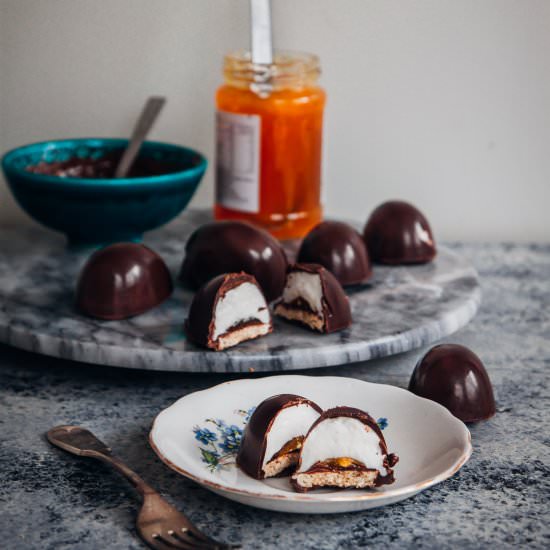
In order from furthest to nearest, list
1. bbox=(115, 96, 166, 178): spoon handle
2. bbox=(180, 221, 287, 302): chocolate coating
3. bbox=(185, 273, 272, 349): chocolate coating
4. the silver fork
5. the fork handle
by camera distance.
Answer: bbox=(115, 96, 166, 178): spoon handle
bbox=(180, 221, 287, 302): chocolate coating
bbox=(185, 273, 272, 349): chocolate coating
the fork handle
the silver fork

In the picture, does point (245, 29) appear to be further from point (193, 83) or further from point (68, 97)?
point (68, 97)

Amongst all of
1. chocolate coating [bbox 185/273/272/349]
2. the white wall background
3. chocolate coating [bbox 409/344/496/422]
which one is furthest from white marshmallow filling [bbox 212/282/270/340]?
the white wall background

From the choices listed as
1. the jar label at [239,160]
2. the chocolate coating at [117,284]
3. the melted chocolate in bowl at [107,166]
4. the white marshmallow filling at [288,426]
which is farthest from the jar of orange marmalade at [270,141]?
the white marshmallow filling at [288,426]

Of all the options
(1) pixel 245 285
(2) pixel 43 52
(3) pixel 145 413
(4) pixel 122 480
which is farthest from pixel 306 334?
(2) pixel 43 52

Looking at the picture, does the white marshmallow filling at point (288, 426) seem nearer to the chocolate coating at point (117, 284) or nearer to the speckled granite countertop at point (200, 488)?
the speckled granite countertop at point (200, 488)

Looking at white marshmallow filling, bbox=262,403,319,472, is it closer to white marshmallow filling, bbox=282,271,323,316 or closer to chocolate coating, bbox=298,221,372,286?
white marshmallow filling, bbox=282,271,323,316

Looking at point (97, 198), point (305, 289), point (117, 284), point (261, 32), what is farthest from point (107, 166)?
point (305, 289)

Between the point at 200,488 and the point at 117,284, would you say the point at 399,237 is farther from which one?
the point at 200,488
